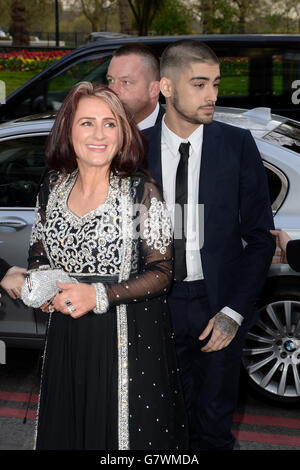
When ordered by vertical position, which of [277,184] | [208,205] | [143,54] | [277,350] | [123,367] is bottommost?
[277,350]

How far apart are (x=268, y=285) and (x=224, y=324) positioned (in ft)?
5.43

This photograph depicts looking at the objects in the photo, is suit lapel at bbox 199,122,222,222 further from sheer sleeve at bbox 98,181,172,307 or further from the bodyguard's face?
sheer sleeve at bbox 98,181,172,307

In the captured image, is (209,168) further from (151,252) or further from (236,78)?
(236,78)

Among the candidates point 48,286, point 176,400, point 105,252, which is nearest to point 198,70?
point 105,252

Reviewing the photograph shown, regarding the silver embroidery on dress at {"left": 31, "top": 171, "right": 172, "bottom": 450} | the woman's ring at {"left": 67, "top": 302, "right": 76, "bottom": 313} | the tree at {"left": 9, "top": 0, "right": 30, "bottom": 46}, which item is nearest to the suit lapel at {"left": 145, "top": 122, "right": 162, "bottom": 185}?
the silver embroidery on dress at {"left": 31, "top": 171, "right": 172, "bottom": 450}

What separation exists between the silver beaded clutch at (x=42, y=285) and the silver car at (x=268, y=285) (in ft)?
6.71

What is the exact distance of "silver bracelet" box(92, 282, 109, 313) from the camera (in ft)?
8.43

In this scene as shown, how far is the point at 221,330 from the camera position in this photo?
3.05 m

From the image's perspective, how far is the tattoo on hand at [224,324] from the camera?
3.05m

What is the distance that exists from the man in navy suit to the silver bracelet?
0.61m

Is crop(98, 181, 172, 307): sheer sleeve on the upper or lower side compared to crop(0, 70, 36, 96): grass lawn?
lower

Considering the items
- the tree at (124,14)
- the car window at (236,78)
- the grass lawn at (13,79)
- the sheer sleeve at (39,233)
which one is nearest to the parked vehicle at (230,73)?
the car window at (236,78)

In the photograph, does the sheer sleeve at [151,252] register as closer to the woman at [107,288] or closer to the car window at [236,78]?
the woman at [107,288]

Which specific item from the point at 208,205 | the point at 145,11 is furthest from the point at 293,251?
the point at 145,11
